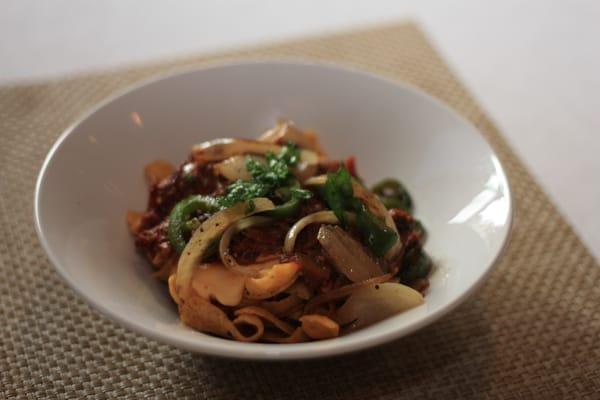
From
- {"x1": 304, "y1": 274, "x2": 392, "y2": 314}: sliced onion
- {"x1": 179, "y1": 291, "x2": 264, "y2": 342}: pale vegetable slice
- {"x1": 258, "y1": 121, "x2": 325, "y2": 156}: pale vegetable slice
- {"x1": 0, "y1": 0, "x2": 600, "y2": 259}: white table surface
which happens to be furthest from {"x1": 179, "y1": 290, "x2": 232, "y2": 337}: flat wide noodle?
{"x1": 0, "y1": 0, "x2": 600, "y2": 259}: white table surface

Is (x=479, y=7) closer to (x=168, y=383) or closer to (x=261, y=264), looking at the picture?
(x=261, y=264)

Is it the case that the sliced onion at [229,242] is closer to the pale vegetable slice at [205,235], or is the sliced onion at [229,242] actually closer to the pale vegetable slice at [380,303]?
the pale vegetable slice at [205,235]

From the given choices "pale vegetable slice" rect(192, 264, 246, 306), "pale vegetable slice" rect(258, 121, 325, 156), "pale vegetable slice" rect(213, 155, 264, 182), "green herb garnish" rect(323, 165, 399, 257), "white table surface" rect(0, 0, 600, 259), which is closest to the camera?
"pale vegetable slice" rect(192, 264, 246, 306)

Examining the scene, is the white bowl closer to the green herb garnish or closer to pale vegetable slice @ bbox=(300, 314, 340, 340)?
pale vegetable slice @ bbox=(300, 314, 340, 340)

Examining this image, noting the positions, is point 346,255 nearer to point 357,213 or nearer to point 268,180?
point 357,213

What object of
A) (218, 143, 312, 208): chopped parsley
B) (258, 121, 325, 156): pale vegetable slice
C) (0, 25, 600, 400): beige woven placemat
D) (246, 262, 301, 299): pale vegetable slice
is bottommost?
(0, 25, 600, 400): beige woven placemat

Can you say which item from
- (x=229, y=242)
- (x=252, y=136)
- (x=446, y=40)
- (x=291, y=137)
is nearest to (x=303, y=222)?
(x=229, y=242)

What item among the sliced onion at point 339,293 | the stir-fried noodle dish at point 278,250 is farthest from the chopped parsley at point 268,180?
the sliced onion at point 339,293
